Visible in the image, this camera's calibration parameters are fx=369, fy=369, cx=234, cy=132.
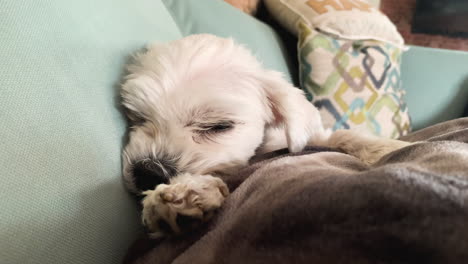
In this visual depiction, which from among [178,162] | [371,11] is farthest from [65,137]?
[371,11]

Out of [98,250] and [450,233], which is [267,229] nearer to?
[450,233]

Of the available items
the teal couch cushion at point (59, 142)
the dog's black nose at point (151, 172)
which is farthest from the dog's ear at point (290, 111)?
the teal couch cushion at point (59, 142)

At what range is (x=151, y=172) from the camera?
27.7 inches

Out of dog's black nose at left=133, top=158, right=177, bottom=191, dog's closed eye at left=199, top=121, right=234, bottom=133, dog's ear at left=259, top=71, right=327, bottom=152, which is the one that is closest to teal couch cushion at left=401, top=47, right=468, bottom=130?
dog's ear at left=259, top=71, right=327, bottom=152

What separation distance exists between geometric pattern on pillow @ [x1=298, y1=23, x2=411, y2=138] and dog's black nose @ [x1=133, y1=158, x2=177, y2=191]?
101cm

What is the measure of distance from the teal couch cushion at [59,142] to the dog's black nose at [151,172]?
0.13 ft

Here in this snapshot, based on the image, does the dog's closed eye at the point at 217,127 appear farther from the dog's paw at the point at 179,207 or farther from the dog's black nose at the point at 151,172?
the dog's paw at the point at 179,207

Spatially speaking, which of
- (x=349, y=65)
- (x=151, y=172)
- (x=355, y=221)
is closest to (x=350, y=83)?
(x=349, y=65)

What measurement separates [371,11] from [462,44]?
235 cm

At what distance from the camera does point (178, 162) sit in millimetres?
755

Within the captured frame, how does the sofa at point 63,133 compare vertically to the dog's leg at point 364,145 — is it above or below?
above

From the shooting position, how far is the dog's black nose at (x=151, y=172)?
26.0 inches

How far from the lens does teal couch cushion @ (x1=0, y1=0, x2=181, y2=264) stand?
42 cm

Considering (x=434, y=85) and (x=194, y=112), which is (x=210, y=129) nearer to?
(x=194, y=112)
